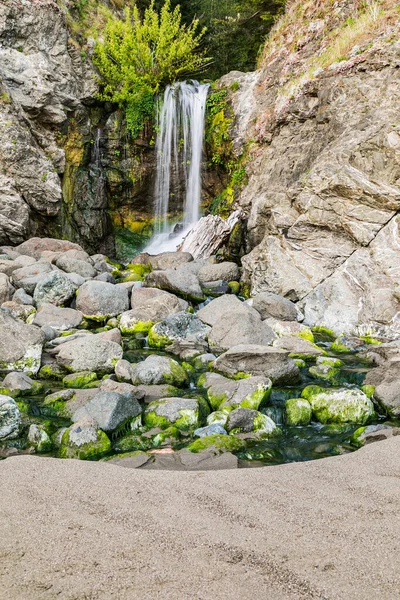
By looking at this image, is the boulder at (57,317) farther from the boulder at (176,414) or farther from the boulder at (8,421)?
the boulder at (176,414)

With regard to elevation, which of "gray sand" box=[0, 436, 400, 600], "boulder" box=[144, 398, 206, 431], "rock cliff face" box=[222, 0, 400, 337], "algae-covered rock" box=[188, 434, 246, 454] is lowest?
"boulder" box=[144, 398, 206, 431]

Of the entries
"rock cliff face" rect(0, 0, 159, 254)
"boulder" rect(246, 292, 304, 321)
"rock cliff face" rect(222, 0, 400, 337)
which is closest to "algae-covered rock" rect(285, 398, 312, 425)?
"rock cliff face" rect(222, 0, 400, 337)

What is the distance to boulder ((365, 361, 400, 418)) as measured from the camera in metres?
5.13

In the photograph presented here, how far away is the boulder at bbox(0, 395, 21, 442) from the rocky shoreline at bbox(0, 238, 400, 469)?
15 millimetres

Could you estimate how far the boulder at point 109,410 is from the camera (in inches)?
184

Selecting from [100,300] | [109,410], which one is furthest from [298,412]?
[100,300]

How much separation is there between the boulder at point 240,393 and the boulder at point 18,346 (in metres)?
2.79

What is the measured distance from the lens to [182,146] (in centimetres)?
1698

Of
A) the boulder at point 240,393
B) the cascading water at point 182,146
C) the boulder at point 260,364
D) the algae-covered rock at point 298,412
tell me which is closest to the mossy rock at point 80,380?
the boulder at point 240,393

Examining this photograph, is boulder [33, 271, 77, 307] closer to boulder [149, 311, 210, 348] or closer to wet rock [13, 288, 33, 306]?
wet rock [13, 288, 33, 306]

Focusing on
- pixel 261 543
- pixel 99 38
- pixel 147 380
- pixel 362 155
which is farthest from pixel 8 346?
pixel 99 38

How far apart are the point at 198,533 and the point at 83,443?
7.11ft

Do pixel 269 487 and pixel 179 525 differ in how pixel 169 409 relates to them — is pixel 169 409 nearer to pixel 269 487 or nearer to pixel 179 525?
pixel 269 487

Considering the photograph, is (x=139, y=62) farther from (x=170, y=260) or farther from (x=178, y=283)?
(x=178, y=283)
